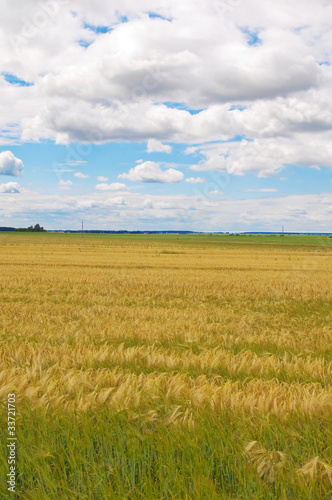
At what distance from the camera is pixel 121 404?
13.4ft

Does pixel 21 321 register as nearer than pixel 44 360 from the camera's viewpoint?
No

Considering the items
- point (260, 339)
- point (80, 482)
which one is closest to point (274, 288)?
point (260, 339)

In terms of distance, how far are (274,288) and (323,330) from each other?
8.83 m

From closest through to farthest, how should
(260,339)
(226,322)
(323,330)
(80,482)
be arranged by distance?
(80,482) < (260,339) < (323,330) < (226,322)

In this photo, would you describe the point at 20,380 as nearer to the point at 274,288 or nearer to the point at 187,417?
the point at 187,417

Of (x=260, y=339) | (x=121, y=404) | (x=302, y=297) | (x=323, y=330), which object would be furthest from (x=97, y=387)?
(x=302, y=297)

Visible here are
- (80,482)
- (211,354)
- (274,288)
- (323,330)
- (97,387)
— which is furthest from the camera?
(274,288)

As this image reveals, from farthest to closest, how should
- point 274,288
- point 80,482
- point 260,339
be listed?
point 274,288 → point 260,339 → point 80,482

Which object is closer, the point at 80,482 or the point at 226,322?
the point at 80,482

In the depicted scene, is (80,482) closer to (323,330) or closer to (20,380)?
(20,380)

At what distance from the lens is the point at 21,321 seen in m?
9.91

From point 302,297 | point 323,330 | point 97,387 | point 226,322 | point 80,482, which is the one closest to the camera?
point 80,482

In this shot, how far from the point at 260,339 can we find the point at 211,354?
1.85 metres

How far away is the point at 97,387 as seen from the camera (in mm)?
4699
